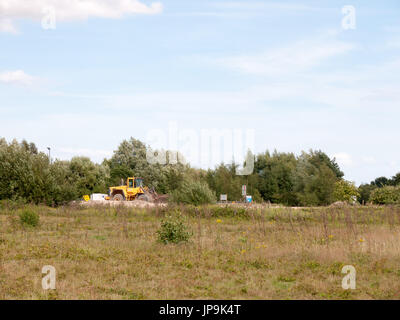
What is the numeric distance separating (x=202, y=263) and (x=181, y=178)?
36.3 meters

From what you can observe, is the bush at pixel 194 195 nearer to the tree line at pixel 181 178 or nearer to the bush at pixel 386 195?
the tree line at pixel 181 178

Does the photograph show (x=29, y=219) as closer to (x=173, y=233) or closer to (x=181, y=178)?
(x=173, y=233)

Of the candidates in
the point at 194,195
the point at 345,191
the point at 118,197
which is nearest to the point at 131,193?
the point at 118,197

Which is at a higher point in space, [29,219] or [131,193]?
[131,193]

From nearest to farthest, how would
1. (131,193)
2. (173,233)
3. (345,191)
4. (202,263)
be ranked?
(202,263), (173,233), (345,191), (131,193)

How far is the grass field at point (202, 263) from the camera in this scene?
8070 mm

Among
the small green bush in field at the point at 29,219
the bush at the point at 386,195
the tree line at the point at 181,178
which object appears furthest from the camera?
the bush at the point at 386,195

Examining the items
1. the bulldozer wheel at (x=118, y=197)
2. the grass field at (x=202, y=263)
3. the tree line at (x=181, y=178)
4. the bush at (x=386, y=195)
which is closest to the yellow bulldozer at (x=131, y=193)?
the bulldozer wheel at (x=118, y=197)

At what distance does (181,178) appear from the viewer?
46469mm

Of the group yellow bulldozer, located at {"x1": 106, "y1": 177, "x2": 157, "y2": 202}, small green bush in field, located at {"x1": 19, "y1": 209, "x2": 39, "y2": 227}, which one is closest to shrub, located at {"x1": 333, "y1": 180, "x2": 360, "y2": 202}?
yellow bulldozer, located at {"x1": 106, "y1": 177, "x2": 157, "y2": 202}

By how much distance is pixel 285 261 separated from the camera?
10562mm

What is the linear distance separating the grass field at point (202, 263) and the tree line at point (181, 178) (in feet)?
30.5

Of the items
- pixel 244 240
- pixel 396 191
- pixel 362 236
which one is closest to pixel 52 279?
pixel 244 240
